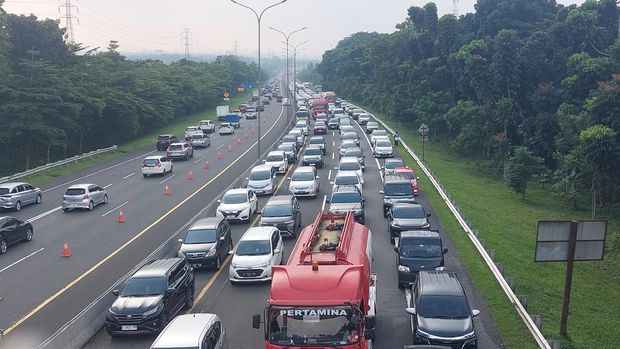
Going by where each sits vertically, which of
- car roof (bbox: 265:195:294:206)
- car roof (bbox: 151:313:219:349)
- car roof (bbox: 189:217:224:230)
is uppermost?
car roof (bbox: 151:313:219:349)

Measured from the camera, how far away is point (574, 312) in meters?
24.6

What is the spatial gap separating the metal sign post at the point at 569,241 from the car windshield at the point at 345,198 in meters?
13.8

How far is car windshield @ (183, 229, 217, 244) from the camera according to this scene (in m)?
25.5

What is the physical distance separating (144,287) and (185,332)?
5017 millimetres

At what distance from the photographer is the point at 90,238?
3083 centimetres

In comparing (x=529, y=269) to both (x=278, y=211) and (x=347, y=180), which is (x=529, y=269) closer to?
(x=278, y=211)

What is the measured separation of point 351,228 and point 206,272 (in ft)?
24.5

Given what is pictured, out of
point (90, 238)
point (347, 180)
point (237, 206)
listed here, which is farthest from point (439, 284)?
point (347, 180)

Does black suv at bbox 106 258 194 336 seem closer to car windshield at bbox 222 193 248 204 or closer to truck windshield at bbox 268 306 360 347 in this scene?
truck windshield at bbox 268 306 360 347

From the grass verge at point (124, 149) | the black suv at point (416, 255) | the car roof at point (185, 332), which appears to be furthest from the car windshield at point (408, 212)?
the grass verge at point (124, 149)

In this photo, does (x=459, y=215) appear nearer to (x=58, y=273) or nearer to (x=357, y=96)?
(x=58, y=273)

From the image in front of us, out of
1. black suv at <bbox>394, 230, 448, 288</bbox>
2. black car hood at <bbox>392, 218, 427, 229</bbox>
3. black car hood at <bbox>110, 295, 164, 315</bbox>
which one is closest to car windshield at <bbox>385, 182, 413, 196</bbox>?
black car hood at <bbox>392, 218, 427, 229</bbox>

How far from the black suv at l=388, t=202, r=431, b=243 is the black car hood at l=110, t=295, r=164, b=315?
1180 centimetres

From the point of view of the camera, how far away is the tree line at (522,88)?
154ft
